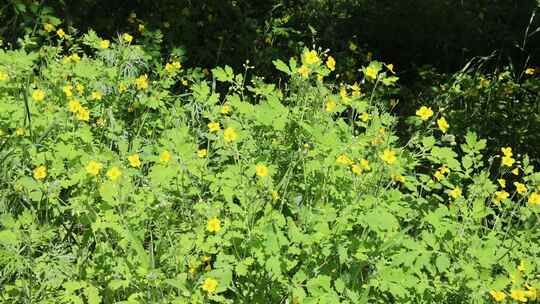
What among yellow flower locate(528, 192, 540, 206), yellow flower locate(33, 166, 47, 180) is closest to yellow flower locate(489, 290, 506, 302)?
yellow flower locate(528, 192, 540, 206)

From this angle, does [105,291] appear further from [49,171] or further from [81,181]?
[49,171]

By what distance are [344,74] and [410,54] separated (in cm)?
88

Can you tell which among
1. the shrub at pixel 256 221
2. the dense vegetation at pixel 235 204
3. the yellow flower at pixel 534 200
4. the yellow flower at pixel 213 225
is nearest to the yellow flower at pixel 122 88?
the dense vegetation at pixel 235 204

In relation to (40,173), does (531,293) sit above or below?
below

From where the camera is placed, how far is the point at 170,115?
3.08 m

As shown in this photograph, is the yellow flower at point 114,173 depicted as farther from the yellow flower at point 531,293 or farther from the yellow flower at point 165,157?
the yellow flower at point 531,293

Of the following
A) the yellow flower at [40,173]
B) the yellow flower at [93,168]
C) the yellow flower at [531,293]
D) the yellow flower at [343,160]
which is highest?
the yellow flower at [343,160]

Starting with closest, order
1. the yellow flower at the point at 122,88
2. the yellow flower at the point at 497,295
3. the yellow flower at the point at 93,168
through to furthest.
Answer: the yellow flower at the point at 497,295
the yellow flower at the point at 93,168
the yellow flower at the point at 122,88

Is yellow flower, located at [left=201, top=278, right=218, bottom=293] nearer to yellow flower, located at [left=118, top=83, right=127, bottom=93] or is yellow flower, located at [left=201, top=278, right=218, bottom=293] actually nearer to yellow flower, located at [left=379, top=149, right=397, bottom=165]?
yellow flower, located at [left=379, top=149, right=397, bottom=165]

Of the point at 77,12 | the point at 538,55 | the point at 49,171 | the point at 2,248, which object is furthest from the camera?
the point at 538,55

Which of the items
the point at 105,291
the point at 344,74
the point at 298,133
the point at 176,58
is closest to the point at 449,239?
the point at 298,133

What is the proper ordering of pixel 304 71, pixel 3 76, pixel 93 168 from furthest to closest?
pixel 3 76 → pixel 304 71 → pixel 93 168

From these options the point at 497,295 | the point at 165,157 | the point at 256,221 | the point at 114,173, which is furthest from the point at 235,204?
the point at 497,295

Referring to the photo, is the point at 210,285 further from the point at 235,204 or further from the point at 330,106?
the point at 330,106
